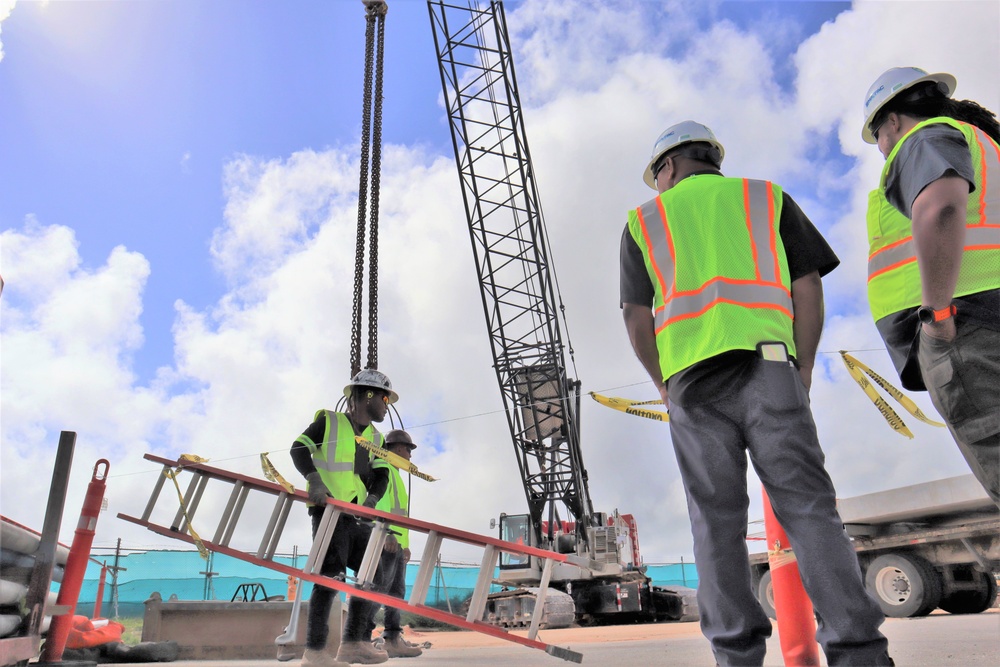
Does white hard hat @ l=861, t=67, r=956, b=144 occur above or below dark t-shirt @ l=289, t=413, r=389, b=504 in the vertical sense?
above

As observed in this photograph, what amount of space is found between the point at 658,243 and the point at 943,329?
88 centimetres

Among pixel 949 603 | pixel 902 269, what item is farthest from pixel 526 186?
pixel 902 269

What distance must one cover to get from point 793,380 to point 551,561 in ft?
6.25

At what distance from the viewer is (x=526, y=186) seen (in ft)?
68.3

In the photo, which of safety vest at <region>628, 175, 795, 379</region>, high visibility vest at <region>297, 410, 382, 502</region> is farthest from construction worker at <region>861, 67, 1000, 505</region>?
high visibility vest at <region>297, 410, 382, 502</region>

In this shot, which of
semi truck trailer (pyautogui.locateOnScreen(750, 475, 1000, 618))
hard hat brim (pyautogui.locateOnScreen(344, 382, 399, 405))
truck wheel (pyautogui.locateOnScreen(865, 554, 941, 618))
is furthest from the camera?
truck wheel (pyautogui.locateOnScreen(865, 554, 941, 618))

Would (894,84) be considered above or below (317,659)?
above

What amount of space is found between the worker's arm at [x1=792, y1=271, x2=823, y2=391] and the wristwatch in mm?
281

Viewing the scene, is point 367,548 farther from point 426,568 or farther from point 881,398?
point 881,398

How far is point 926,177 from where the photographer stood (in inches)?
85.5

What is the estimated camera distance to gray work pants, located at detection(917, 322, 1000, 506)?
2137 mm

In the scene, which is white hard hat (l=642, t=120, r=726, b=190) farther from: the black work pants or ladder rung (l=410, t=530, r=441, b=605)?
the black work pants

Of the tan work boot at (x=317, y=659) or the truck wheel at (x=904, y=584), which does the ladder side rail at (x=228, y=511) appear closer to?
the tan work boot at (x=317, y=659)

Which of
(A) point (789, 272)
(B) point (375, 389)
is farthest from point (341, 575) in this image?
(A) point (789, 272)
